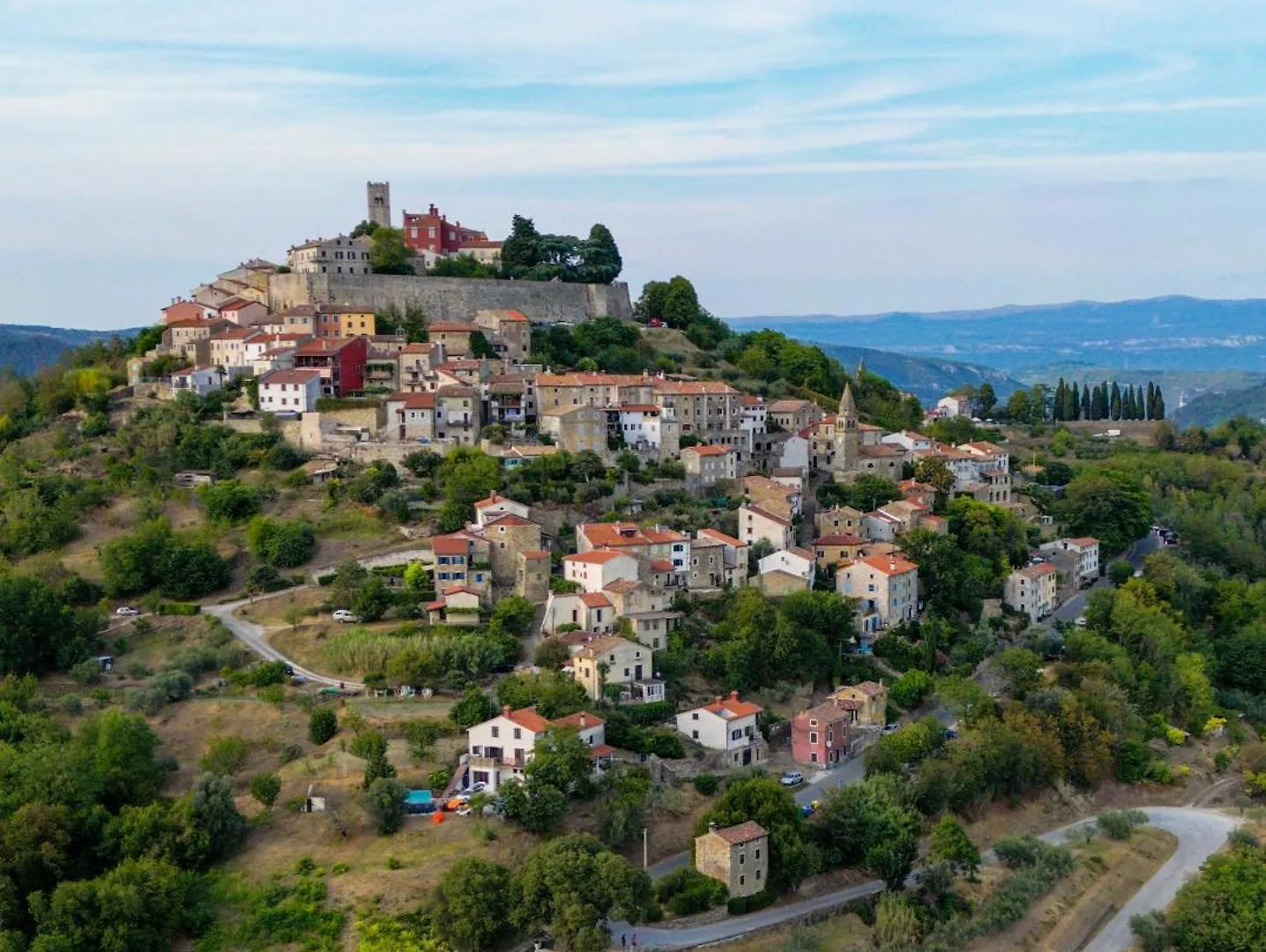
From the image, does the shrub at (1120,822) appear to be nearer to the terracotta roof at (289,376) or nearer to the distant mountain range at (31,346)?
the terracotta roof at (289,376)

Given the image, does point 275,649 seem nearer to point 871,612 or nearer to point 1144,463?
point 871,612

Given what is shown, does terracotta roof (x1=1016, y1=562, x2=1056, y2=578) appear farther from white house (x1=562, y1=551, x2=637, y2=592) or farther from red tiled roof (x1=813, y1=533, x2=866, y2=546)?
white house (x1=562, y1=551, x2=637, y2=592)

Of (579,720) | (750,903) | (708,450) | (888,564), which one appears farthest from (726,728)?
(708,450)

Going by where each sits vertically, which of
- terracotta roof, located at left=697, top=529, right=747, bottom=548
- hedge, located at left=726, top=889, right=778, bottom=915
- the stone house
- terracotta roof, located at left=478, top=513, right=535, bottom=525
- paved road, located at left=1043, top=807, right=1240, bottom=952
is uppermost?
terracotta roof, located at left=478, top=513, right=535, bottom=525

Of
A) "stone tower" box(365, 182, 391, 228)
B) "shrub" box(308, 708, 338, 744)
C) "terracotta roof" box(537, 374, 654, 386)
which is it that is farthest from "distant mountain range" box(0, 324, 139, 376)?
"shrub" box(308, 708, 338, 744)

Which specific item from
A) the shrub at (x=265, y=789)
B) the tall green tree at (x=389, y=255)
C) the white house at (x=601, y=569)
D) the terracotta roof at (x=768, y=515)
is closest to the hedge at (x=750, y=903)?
the shrub at (x=265, y=789)

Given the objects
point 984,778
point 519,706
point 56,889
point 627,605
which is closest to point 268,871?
point 56,889
